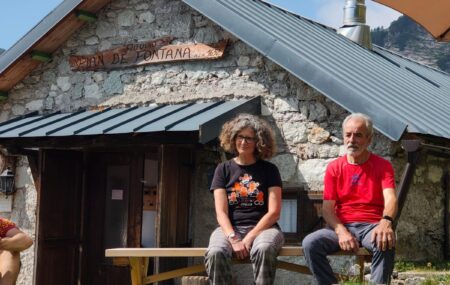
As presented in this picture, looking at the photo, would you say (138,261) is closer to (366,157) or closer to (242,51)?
(366,157)

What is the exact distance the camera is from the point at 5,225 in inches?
245

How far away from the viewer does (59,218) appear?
9.30 metres

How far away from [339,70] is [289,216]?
154 cm

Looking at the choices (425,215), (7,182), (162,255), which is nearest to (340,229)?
(162,255)

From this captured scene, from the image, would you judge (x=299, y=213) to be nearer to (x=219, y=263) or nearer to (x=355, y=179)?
(x=355, y=179)

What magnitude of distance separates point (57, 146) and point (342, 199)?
13.6 feet

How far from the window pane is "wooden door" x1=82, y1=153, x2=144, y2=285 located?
1.78 metres

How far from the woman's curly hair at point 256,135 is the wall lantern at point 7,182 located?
4.88 metres

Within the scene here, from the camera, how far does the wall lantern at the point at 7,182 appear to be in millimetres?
10078

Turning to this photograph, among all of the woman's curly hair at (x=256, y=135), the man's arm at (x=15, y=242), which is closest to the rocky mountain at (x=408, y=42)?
the woman's curly hair at (x=256, y=135)

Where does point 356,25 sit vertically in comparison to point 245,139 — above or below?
above

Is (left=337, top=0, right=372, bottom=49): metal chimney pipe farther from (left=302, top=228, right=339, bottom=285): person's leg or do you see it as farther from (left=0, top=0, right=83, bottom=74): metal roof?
(left=302, top=228, right=339, bottom=285): person's leg

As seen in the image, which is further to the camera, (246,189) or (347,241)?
(246,189)

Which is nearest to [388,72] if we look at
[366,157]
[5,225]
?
[366,157]
